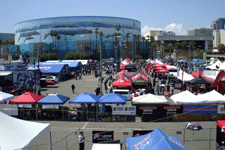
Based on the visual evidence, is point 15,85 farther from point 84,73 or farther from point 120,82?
point 84,73

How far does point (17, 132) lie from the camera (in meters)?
9.16

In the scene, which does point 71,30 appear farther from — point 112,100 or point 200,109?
point 200,109

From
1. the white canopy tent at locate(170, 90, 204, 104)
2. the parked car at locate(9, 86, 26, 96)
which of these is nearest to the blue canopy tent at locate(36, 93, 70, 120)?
the white canopy tent at locate(170, 90, 204, 104)

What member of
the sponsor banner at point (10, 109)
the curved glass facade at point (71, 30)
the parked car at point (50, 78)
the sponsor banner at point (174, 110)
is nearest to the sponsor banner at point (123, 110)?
Answer: the sponsor banner at point (174, 110)

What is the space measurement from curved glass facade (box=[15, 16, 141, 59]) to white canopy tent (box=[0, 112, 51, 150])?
376 ft

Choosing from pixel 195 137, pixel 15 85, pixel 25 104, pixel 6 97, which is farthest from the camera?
pixel 15 85

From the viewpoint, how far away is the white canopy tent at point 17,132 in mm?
8430

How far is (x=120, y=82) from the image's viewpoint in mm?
26328

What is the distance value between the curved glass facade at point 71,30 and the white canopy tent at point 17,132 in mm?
114648

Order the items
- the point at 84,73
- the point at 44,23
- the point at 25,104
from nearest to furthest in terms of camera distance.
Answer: the point at 25,104 < the point at 84,73 < the point at 44,23

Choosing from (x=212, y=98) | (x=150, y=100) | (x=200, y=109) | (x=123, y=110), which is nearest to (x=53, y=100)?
(x=123, y=110)

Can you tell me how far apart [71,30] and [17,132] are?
131 metres

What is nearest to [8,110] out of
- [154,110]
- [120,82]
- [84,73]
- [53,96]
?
[53,96]

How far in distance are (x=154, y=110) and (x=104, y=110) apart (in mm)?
3603
